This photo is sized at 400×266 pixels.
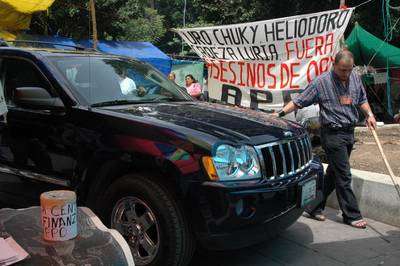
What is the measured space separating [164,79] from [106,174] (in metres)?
1.69

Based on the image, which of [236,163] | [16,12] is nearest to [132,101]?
[236,163]

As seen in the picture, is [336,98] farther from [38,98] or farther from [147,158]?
[38,98]

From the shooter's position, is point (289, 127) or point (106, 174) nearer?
point (106, 174)

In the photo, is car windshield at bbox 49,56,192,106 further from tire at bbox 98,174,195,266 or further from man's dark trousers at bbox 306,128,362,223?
man's dark trousers at bbox 306,128,362,223

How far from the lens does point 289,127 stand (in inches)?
175

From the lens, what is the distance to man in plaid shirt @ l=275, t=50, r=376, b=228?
207 inches

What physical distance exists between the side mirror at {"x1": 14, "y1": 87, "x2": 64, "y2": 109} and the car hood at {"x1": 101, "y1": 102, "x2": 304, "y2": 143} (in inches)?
18.7

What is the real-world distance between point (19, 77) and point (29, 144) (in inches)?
28.2

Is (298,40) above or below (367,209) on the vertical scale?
above

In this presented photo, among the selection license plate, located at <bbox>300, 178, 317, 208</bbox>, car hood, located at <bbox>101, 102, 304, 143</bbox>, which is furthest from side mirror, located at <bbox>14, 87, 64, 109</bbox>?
license plate, located at <bbox>300, 178, 317, 208</bbox>

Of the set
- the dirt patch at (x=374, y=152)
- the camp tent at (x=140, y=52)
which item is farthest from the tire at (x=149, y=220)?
the camp tent at (x=140, y=52)

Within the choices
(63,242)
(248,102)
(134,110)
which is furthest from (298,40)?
(63,242)

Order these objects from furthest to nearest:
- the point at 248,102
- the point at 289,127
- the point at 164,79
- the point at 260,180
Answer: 1. the point at 248,102
2. the point at 164,79
3. the point at 289,127
4. the point at 260,180

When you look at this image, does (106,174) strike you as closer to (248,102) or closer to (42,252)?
(42,252)
